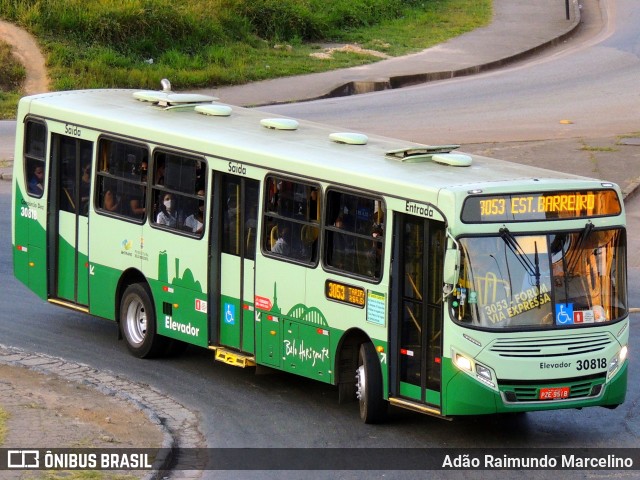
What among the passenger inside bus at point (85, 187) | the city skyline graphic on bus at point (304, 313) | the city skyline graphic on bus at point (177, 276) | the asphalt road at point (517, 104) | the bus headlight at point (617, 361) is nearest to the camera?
the bus headlight at point (617, 361)

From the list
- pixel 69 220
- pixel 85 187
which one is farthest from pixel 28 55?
pixel 85 187

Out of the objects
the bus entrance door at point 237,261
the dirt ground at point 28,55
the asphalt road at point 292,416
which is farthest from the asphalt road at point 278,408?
the dirt ground at point 28,55

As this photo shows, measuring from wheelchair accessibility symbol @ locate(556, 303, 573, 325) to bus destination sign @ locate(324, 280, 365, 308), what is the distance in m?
1.81

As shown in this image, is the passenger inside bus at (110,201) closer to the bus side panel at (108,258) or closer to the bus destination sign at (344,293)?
the bus side panel at (108,258)

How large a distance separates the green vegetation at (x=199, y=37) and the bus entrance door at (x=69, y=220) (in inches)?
680

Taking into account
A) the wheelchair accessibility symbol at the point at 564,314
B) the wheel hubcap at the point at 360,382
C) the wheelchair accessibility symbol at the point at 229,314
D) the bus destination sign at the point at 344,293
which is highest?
the wheelchair accessibility symbol at the point at 564,314

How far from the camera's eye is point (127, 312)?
51.8 ft

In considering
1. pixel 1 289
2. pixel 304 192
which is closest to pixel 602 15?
pixel 1 289

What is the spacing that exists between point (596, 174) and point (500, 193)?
42.3ft

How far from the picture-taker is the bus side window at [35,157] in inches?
653

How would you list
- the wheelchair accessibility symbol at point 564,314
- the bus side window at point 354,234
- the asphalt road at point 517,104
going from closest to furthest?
1. the wheelchair accessibility symbol at point 564,314
2. the bus side window at point 354,234
3. the asphalt road at point 517,104

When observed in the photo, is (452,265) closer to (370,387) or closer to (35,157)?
(370,387)

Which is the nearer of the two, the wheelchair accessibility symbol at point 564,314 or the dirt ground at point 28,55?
the wheelchair accessibility symbol at point 564,314

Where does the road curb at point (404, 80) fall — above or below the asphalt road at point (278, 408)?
above
